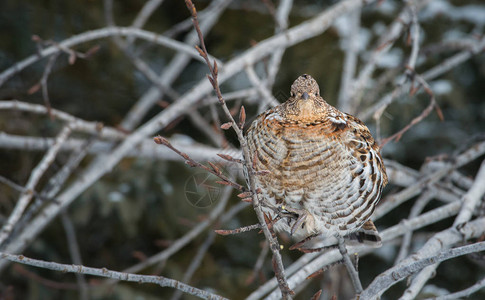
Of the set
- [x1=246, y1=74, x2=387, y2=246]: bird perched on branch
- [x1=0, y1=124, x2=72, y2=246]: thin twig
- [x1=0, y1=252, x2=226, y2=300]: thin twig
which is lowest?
[x1=0, y1=252, x2=226, y2=300]: thin twig

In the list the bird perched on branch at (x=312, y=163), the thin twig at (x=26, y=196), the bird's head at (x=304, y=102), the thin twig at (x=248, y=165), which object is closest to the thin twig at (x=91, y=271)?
the thin twig at (x=248, y=165)

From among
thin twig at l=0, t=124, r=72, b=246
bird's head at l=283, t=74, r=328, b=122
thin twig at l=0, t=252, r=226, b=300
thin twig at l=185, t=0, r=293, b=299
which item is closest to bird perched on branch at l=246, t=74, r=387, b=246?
bird's head at l=283, t=74, r=328, b=122

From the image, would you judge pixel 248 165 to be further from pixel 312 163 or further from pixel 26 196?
pixel 26 196

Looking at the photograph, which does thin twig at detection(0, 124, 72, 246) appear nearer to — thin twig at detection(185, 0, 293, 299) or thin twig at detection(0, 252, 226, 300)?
thin twig at detection(0, 252, 226, 300)

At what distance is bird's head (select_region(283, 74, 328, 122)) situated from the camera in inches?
84.8

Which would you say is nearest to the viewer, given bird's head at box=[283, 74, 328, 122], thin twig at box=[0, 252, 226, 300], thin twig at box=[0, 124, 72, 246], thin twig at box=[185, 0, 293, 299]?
thin twig at box=[185, 0, 293, 299]

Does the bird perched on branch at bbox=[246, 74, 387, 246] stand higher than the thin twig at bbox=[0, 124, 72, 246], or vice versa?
the thin twig at bbox=[0, 124, 72, 246]

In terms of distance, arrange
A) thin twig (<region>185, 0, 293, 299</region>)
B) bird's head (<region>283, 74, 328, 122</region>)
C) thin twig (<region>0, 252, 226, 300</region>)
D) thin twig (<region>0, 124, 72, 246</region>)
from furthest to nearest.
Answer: thin twig (<region>0, 124, 72, 246</region>) → bird's head (<region>283, 74, 328, 122</region>) → thin twig (<region>0, 252, 226, 300</region>) → thin twig (<region>185, 0, 293, 299</region>)

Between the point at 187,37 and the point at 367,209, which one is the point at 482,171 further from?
the point at 187,37

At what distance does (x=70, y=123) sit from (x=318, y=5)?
2807 millimetres

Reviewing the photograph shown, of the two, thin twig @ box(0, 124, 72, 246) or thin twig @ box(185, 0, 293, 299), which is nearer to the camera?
thin twig @ box(185, 0, 293, 299)

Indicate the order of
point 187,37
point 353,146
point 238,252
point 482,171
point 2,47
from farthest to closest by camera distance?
1. point 187,37
2. point 238,252
3. point 2,47
4. point 482,171
5. point 353,146

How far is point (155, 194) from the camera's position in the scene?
15.6 ft

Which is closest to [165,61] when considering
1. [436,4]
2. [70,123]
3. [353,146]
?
[70,123]
